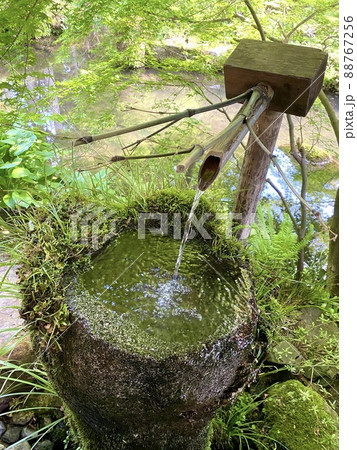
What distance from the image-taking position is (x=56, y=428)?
217 centimetres

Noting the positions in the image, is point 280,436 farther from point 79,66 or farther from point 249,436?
point 79,66

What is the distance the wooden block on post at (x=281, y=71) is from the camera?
1.40 metres

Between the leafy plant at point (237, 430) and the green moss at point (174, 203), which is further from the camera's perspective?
the leafy plant at point (237, 430)

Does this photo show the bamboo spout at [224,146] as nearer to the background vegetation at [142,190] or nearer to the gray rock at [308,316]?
the background vegetation at [142,190]

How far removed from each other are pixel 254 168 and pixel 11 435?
2.16 meters

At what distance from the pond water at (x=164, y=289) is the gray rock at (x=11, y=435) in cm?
138

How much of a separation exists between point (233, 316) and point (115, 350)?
0.47 metres

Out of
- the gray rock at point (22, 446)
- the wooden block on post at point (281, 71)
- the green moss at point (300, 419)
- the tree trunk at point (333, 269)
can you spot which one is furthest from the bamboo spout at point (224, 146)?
the tree trunk at point (333, 269)

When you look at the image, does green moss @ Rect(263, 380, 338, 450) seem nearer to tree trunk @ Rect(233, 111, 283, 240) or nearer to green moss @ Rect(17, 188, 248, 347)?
tree trunk @ Rect(233, 111, 283, 240)

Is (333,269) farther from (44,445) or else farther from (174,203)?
(44,445)

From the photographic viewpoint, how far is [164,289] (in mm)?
1438

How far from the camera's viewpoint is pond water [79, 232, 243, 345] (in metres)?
1.33

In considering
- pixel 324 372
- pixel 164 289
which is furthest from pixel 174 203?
pixel 324 372

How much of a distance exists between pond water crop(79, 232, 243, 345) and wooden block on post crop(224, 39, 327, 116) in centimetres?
75
